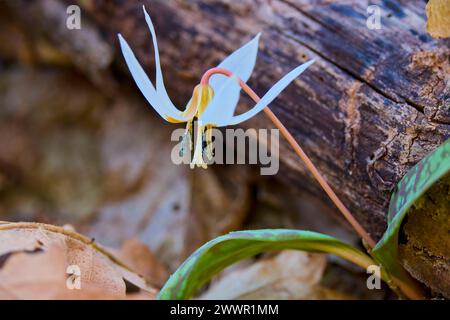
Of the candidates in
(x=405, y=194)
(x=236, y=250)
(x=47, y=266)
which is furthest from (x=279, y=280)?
(x=47, y=266)

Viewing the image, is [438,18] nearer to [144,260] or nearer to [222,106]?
[222,106]

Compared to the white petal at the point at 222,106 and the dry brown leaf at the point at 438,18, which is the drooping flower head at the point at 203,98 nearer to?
the white petal at the point at 222,106

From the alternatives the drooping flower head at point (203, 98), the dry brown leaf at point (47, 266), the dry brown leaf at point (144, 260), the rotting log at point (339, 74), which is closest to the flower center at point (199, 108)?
the drooping flower head at point (203, 98)

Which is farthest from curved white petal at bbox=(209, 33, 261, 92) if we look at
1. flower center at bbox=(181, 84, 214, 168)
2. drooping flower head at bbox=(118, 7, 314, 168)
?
flower center at bbox=(181, 84, 214, 168)

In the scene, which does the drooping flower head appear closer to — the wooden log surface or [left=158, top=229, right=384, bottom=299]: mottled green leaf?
[left=158, top=229, right=384, bottom=299]: mottled green leaf

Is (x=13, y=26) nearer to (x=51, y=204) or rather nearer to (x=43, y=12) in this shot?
(x=43, y=12)

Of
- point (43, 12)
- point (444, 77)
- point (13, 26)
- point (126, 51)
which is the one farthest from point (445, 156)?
point (13, 26)

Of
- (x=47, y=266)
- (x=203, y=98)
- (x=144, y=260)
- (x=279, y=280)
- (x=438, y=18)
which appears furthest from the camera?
(x=144, y=260)
